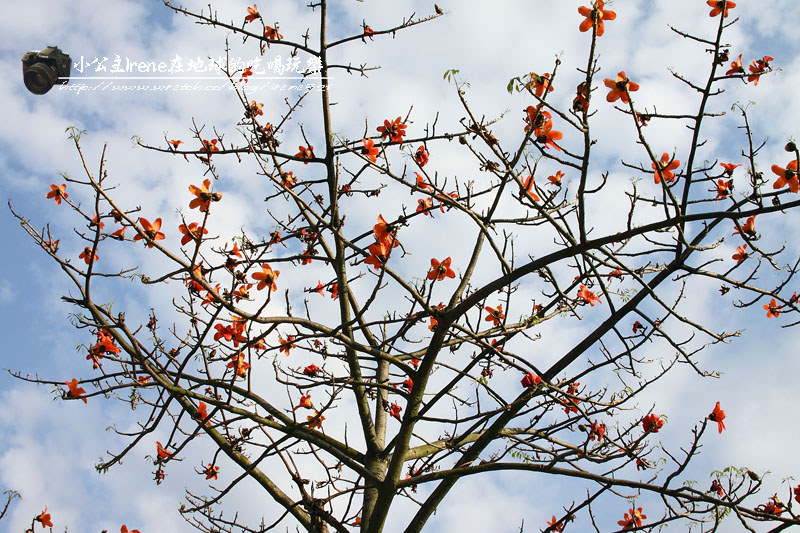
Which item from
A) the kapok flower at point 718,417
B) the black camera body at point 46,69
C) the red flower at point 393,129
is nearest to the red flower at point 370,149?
the red flower at point 393,129

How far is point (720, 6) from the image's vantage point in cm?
345

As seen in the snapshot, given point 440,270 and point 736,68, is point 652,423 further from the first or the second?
point 736,68

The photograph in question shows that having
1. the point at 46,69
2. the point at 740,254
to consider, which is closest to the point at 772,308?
the point at 740,254

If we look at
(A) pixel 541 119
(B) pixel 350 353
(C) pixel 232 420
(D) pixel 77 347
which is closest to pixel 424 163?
(A) pixel 541 119

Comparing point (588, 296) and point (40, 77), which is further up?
point (40, 77)

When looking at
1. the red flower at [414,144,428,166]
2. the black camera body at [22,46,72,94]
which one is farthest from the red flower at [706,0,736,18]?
the black camera body at [22,46,72,94]

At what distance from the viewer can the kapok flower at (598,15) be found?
3068mm

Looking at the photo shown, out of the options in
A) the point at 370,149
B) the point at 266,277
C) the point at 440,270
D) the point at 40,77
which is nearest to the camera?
the point at 266,277

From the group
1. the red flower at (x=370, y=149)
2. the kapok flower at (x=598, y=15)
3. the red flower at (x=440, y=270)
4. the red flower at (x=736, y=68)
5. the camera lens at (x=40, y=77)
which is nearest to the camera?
the kapok flower at (x=598, y=15)

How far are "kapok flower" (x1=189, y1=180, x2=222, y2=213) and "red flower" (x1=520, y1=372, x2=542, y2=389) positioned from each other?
250cm

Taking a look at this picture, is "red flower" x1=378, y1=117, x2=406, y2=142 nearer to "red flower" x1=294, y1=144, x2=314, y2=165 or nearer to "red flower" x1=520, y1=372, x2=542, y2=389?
"red flower" x1=294, y1=144, x2=314, y2=165

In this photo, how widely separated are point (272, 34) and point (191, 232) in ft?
9.57

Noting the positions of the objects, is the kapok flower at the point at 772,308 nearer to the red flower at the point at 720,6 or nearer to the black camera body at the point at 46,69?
the red flower at the point at 720,6

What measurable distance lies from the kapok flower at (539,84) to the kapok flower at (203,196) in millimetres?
1943
